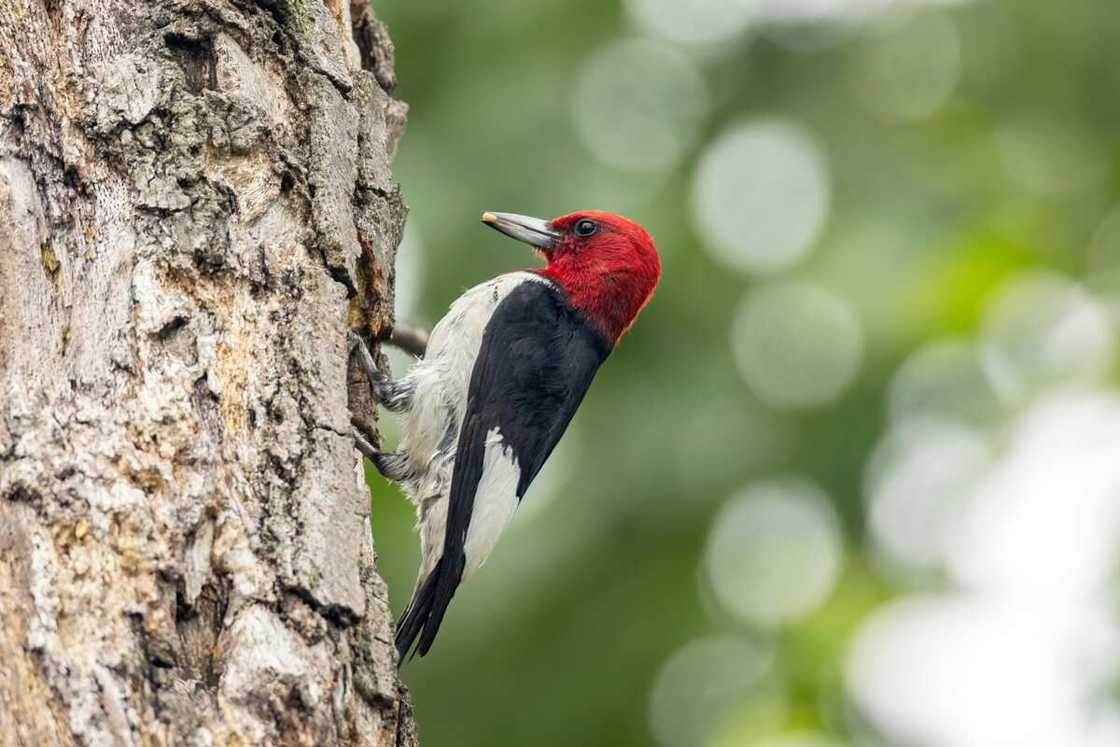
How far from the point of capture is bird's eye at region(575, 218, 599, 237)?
5.49 metres

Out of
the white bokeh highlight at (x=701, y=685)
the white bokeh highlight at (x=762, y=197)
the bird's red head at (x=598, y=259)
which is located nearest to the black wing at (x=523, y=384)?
the bird's red head at (x=598, y=259)

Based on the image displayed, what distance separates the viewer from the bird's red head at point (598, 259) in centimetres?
528

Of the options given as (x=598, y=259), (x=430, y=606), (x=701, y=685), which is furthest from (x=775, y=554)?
(x=430, y=606)

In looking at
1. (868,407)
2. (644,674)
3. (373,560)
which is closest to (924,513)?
(868,407)

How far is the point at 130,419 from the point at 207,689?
581 millimetres

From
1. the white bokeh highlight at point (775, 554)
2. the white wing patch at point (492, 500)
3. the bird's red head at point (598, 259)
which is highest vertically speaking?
the bird's red head at point (598, 259)

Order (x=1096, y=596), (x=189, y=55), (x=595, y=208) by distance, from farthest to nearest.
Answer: (x=1096, y=596)
(x=595, y=208)
(x=189, y=55)

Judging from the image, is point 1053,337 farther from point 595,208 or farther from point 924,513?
point 595,208

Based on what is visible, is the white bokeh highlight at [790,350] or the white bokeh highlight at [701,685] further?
the white bokeh highlight at [701,685]

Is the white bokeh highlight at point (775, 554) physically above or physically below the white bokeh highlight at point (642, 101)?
below

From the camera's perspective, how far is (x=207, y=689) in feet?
7.75

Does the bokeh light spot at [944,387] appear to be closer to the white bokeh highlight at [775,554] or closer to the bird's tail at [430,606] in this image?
the white bokeh highlight at [775,554]

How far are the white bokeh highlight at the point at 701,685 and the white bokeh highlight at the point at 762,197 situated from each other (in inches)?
76.8

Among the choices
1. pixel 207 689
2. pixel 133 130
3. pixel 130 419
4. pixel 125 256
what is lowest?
pixel 207 689
